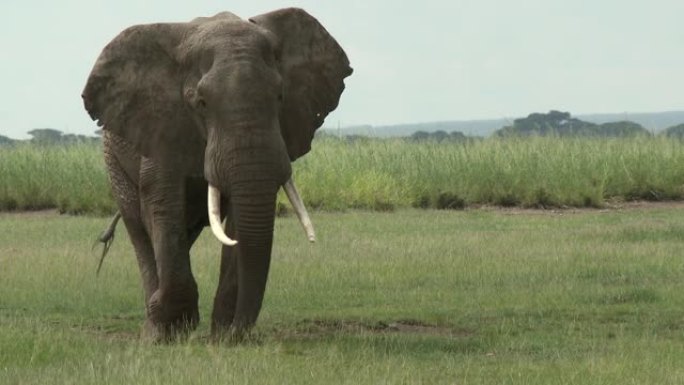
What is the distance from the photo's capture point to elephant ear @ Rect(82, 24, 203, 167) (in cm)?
985

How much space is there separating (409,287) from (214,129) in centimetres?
447

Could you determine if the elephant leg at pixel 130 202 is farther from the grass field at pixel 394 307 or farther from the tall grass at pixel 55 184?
the tall grass at pixel 55 184

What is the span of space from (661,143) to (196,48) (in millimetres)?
18975

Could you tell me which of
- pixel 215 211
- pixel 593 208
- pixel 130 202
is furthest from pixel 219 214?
pixel 593 208

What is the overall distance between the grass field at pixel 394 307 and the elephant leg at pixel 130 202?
0.47 meters

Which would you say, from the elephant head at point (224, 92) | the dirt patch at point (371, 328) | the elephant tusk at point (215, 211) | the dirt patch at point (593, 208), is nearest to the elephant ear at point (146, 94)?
the elephant head at point (224, 92)

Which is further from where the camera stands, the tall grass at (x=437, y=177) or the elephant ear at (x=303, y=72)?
the tall grass at (x=437, y=177)

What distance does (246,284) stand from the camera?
938cm

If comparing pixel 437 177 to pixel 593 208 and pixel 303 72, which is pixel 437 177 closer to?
pixel 593 208

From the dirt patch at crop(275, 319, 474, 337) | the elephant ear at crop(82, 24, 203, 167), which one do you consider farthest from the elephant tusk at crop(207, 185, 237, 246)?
the dirt patch at crop(275, 319, 474, 337)

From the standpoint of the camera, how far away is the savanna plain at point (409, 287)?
8516 millimetres

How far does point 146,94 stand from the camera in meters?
10.0

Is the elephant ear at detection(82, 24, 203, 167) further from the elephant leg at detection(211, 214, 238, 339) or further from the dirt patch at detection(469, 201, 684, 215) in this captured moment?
the dirt patch at detection(469, 201, 684, 215)

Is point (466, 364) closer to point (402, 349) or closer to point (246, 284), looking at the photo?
point (402, 349)
